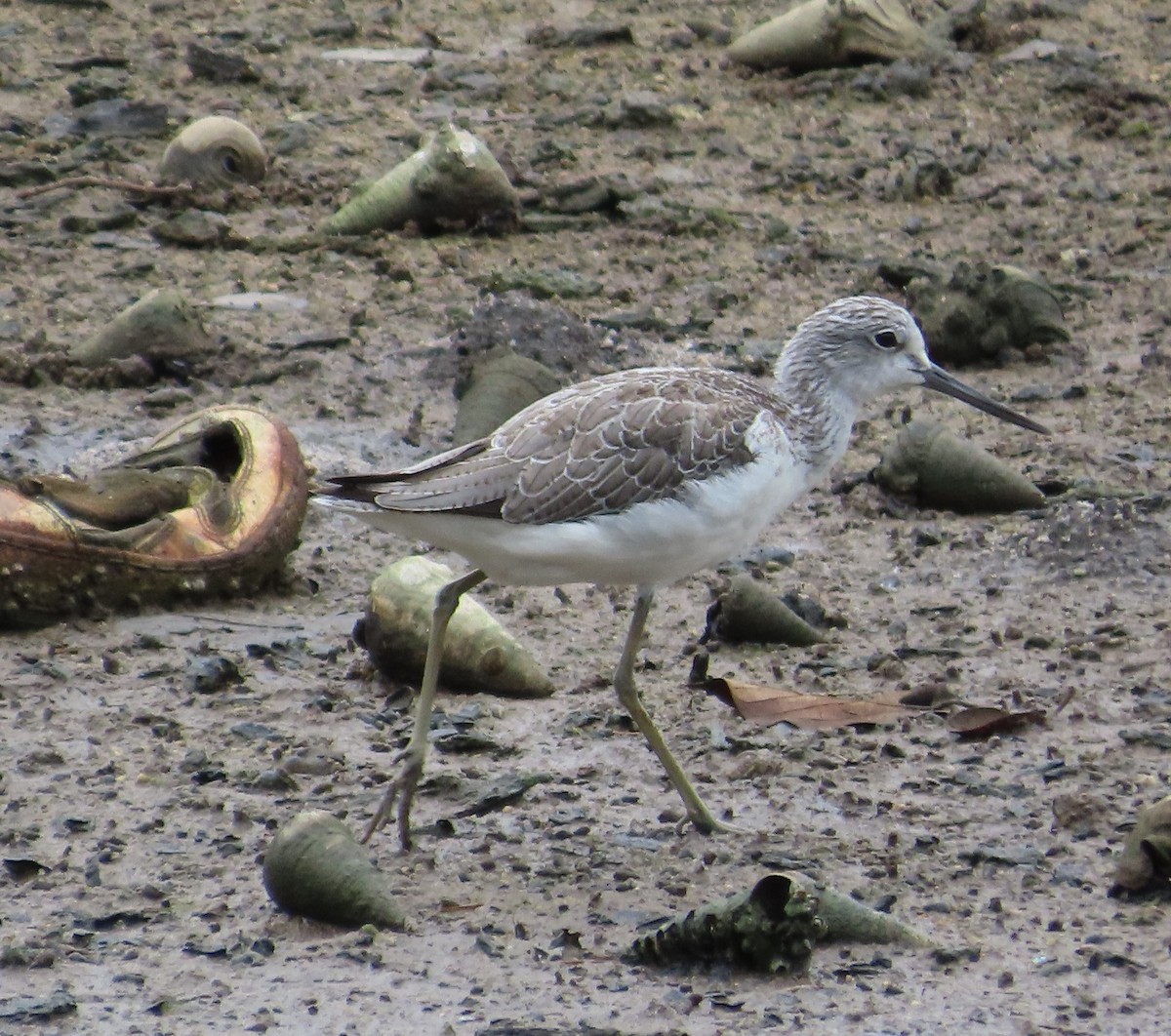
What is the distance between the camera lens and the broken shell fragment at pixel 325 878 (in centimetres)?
459

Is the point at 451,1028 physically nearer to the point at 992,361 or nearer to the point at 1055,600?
the point at 1055,600

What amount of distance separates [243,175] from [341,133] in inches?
32.7

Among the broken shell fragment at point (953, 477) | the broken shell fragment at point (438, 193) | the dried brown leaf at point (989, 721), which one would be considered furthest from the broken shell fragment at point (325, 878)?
the broken shell fragment at point (438, 193)

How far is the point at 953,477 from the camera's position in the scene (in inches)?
281

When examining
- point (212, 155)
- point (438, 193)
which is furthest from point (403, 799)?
point (212, 155)

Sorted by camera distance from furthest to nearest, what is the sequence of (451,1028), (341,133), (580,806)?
(341,133), (580,806), (451,1028)

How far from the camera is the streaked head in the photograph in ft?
19.3

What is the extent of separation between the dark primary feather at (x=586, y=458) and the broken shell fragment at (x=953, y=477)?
1.82 meters

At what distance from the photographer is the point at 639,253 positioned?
927 cm

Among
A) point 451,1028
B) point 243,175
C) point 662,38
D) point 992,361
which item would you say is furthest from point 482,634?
point 662,38

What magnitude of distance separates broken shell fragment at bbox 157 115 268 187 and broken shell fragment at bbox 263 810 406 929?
5.66 meters

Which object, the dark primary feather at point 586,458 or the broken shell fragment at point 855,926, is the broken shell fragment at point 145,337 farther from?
the broken shell fragment at point 855,926

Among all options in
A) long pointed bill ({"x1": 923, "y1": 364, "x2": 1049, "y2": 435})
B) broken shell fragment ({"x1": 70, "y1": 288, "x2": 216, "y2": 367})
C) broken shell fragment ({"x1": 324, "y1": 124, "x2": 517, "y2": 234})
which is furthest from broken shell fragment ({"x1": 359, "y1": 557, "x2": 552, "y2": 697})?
broken shell fragment ({"x1": 324, "y1": 124, "x2": 517, "y2": 234})

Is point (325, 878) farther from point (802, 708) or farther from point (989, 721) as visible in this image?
point (989, 721)
